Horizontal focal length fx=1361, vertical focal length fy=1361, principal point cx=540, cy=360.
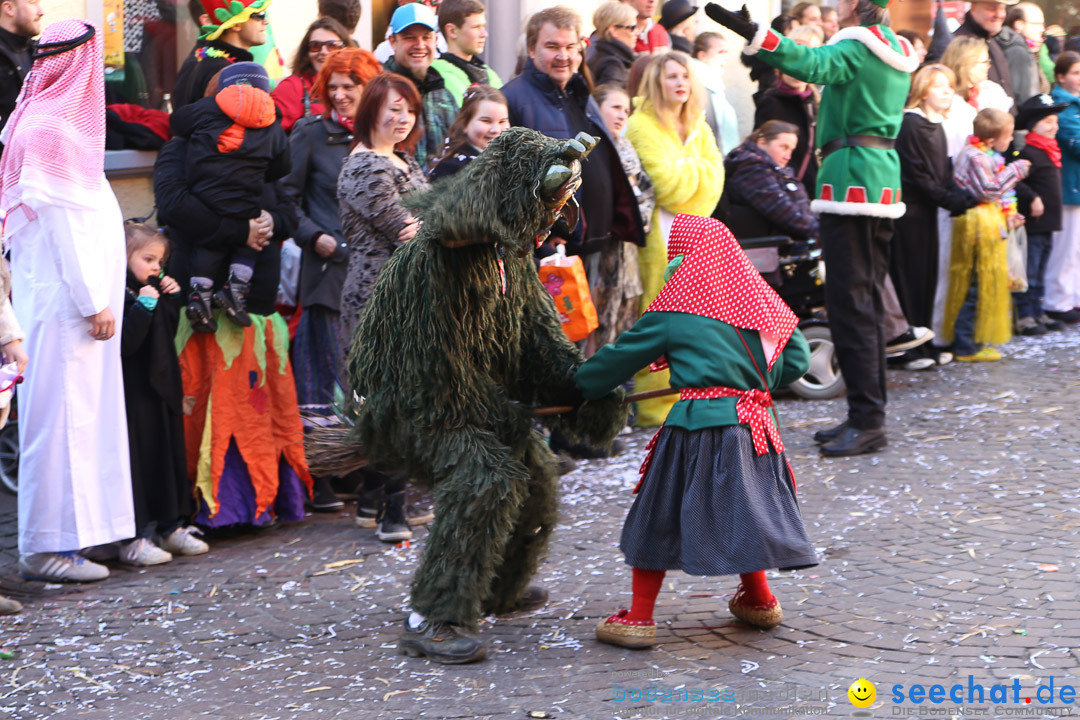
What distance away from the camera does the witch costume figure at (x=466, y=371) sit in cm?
438

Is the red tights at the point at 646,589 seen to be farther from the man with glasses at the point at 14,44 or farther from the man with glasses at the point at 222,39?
the man with glasses at the point at 14,44

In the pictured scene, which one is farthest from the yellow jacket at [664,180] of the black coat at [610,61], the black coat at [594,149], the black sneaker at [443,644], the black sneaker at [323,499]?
the black sneaker at [443,644]

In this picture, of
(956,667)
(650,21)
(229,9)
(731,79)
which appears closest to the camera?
(956,667)

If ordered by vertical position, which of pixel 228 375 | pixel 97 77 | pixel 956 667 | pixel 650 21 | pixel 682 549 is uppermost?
pixel 650 21

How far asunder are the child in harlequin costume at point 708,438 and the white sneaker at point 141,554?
2.21m

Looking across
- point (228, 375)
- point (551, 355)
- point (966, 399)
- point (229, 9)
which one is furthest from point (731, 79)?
point (551, 355)

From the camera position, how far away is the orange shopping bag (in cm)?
704

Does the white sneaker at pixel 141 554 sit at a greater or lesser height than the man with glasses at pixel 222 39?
lesser

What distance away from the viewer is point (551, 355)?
Answer: 16.0 ft

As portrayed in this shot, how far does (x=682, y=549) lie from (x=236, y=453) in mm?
2602

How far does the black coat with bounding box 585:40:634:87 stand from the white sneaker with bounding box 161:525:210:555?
173 inches

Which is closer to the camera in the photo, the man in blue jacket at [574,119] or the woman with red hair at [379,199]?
the woman with red hair at [379,199]

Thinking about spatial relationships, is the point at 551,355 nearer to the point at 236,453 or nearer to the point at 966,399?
the point at 236,453

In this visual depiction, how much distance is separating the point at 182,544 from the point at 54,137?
1860mm
